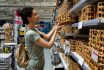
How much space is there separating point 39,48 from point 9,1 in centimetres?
1386

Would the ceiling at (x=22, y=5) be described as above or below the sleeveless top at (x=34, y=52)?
above

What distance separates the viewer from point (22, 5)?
16594 mm

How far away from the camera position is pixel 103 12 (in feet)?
6.31

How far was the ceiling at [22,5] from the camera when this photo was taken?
16748mm

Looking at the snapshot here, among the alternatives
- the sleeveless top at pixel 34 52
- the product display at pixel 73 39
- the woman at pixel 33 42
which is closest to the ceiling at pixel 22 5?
the product display at pixel 73 39

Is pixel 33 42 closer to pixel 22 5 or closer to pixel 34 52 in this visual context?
pixel 34 52

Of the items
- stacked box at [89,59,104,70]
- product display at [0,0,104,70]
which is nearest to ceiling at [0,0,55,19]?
product display at [0,0,104,70]

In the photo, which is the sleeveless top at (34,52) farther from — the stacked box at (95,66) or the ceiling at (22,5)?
the ceiling at (22,5)

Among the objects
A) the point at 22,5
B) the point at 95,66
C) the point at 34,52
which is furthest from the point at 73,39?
the point at 22,5

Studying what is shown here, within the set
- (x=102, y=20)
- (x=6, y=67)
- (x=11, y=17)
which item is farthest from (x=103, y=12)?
(x=11, y=17)

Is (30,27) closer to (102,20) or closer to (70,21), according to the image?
(70,21)

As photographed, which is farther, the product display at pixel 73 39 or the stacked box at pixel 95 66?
the product display at pixel 73 39

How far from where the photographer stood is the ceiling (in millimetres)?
16748

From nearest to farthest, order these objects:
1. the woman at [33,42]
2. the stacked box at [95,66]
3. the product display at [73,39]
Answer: the stacked box at [95,66] < the product display at [73,39] < the woman at [33,42]
